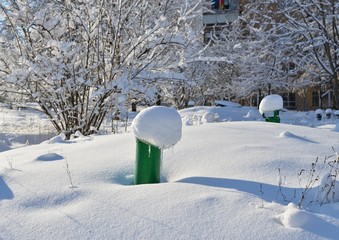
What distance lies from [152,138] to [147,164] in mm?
180

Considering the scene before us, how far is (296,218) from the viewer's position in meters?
1.95

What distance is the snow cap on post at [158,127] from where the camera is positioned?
105 inches

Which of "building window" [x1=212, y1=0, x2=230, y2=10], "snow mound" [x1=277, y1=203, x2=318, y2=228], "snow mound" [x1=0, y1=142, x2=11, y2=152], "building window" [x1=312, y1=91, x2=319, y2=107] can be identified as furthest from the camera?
"building window" [x1=312, y1=91, x2=319, y2=107]

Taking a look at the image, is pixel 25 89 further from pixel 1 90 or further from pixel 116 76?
pixel 116 76

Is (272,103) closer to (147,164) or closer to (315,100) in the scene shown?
(147,164)

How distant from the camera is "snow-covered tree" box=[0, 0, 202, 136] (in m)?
6.54

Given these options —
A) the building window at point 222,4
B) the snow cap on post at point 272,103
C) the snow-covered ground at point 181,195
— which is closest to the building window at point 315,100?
the building window at point 222,4

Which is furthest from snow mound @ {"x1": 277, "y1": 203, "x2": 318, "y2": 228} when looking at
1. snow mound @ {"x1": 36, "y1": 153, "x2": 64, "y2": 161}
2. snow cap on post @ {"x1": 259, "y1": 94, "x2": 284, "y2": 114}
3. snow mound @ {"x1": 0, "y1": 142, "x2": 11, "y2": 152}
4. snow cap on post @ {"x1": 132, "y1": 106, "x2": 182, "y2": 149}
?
snow mound @ {"x1": 0, "y1": 142, "x2": 11, "y2": 152}

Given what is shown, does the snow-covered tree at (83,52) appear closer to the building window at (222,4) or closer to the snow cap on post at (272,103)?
the snow cap on post at (272,103)

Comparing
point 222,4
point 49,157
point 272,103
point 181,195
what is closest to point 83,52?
point 272,103

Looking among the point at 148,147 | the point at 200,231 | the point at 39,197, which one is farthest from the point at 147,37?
the point at 200,231

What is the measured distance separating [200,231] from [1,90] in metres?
6.08

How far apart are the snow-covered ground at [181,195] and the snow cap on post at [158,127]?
283mm

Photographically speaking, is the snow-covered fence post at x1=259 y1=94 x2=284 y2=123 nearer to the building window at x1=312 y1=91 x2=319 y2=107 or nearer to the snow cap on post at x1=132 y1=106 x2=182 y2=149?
the snow cap on post at x1=132 y1=106 x2=182 y2=149
